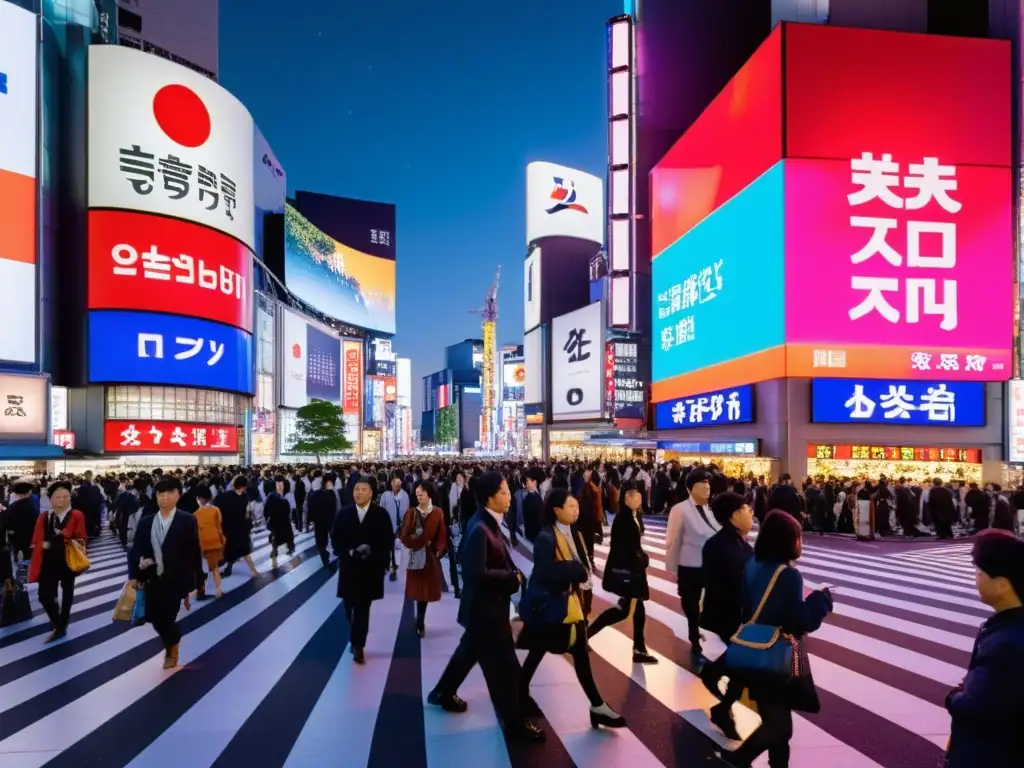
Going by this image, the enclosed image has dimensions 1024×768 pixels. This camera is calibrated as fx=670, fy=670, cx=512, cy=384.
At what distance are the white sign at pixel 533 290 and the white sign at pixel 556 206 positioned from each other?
255 centimetres

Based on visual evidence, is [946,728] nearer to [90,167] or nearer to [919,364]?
[919,364]

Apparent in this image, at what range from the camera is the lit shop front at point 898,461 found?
2320cm

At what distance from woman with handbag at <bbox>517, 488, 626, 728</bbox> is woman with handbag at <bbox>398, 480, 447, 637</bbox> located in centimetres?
242

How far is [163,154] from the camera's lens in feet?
118

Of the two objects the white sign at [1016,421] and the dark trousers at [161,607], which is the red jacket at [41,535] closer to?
the dark trousers at [161,607]

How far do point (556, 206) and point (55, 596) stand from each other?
6472 centimetres

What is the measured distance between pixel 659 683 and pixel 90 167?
127ft

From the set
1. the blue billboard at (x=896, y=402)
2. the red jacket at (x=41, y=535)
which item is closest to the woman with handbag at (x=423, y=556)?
the red jacket at (x=41, y=535)

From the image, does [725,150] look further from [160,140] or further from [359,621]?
[160,140]

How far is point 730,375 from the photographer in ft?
90.5

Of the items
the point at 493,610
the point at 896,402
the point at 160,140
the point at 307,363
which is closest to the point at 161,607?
the point at 493,610

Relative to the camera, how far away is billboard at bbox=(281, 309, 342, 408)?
58062mm

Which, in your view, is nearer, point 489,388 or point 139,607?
point 139,607

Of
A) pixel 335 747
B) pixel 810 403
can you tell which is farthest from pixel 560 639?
pixel 810 403
